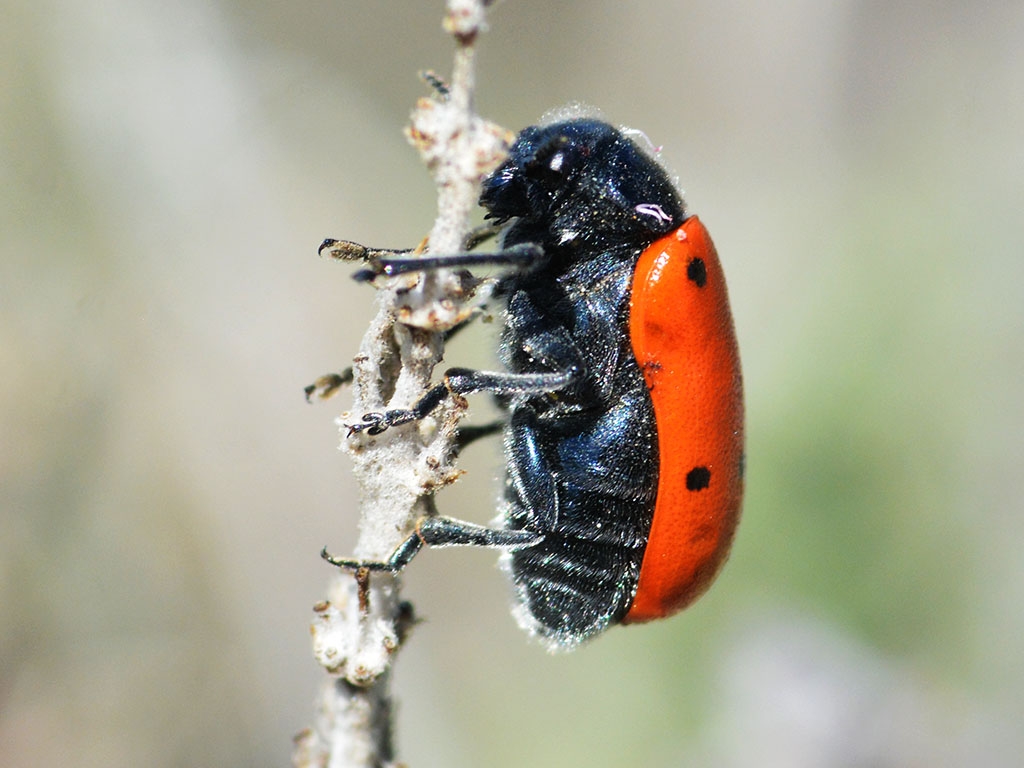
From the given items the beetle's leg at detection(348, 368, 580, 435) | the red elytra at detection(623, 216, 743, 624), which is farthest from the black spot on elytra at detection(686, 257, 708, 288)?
the beetle's leg at detection(348, 368, 580, 435)

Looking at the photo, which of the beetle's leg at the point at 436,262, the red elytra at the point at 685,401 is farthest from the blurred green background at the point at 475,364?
the beetle's leg at the point at 436,262

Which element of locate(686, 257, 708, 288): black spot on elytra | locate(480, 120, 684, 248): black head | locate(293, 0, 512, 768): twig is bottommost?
locate(293, 0, 512, 768): twig

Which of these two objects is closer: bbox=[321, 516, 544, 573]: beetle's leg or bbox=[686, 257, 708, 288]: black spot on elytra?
bbox=[321, 516, 544, 573]: beetle's leg

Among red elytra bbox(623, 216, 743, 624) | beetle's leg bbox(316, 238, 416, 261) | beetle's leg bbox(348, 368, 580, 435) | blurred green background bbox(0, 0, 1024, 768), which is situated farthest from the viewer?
blurred green background bbox(0, 0, 1024, 768)

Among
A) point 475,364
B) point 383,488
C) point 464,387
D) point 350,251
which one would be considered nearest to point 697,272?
point 464,387

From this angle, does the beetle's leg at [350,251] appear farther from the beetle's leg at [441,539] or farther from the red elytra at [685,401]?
the red elytra at [685,401]

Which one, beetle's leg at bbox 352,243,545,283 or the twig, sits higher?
beetle's leg at bbox 352,243,545,283

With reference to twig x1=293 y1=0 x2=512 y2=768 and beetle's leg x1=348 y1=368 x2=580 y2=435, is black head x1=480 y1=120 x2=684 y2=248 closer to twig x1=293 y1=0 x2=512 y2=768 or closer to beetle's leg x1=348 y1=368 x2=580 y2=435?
beetle's leg x1=348 y1=368 x2=580 y2=435

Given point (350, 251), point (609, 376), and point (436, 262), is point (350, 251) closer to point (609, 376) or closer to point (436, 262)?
point (436, 262)

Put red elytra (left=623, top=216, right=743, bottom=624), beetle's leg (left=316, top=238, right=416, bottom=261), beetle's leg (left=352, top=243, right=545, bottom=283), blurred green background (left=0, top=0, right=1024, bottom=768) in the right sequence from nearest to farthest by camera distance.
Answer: beetle's leg (left=352, top=243, right=545, bottom=283)
beetle's leg (left=316, top=238, right=416, bottom=261)
red elytra (left=623, top=216, right=743, bottom=624)
blurred green background (left=0, top=0, right=1024, bottom=768)
